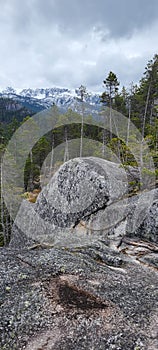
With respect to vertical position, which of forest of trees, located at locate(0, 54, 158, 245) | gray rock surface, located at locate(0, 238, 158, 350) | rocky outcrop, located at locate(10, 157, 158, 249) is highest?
forest of trees, located at locate(0, 54, 158, 245)

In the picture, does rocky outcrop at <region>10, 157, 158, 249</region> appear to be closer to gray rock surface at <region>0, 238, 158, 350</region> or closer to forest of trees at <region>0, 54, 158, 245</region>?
gray rock surface at <region>0, 238, 158, 350</region>

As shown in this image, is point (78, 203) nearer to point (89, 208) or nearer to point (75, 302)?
point (89, 208)

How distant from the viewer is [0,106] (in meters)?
190

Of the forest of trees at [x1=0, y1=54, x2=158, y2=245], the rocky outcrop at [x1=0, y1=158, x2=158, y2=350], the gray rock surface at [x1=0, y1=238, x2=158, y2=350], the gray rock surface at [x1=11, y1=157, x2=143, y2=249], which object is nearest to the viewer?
the gray rock surface at [x1=0, y1=238, x2=158, y2=350]

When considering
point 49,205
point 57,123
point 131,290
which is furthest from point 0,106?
point 131,290

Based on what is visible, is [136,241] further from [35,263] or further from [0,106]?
[0,106]

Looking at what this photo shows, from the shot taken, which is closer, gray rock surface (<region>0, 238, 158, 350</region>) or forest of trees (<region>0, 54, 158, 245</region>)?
gray rock surface (<region>0, 238, 158, 350</region>)

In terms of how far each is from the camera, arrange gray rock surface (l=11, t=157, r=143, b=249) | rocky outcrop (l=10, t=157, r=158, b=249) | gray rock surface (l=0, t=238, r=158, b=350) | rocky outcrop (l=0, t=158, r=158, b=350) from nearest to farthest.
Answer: gray rock surface (l=0, t=238, r=158, b=350), rocky outcrop (l=0, t=158, r=158, b=350), rocky outcrop (l=10, t=157, r=158, b=249), gray rock surface (l=11, t=157, r=143, b=249)

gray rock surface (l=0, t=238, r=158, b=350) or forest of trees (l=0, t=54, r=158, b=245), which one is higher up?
forest of trees (l=0, t=54, r=158, b=245)

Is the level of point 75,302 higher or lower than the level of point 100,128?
lower

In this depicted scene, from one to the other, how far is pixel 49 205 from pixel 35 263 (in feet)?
37.7

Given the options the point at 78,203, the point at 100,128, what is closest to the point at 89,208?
the point at 78,203

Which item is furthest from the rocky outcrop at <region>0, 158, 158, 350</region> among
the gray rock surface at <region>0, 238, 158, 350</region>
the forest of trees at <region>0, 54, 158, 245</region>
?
the forest of trees at <region>0, 54, 158, 245</region>

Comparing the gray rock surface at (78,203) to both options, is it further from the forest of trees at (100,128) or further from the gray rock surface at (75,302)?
the forest of trees at (100,128)
